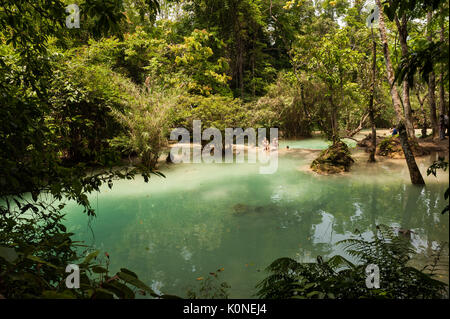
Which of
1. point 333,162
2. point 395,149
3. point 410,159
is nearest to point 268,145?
point 333,162

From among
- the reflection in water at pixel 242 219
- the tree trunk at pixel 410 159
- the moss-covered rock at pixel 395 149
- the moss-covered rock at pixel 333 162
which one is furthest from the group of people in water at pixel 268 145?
the tree trunk at pixel 410 159

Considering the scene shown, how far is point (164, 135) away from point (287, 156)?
5352 millimetres

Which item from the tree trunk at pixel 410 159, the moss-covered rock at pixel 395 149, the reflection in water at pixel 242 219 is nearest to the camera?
the reflection in water at pixel 242 219

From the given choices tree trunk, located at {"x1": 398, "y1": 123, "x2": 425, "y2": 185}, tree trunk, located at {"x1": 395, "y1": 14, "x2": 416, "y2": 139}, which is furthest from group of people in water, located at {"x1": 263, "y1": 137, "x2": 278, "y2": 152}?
tree trunk, located at {"x1": 398, "y1": 123, "x2": 425, "y2": 185}

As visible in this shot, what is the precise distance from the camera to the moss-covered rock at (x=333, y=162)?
29.0 ft

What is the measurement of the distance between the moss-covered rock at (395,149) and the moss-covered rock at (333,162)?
7.77ft

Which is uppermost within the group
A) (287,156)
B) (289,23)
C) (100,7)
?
(289,23)

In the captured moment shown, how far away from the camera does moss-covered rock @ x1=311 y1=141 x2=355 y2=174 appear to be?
29.0ft

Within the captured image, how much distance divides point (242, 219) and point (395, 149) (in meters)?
8.12

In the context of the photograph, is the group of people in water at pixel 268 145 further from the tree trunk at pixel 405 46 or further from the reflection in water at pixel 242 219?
the tree trunk at pixel 405 46

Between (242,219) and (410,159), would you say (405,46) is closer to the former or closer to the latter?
(410,159)
